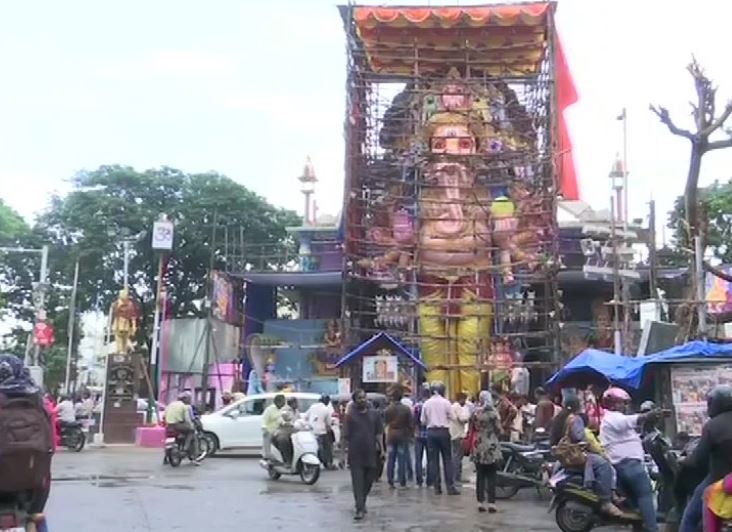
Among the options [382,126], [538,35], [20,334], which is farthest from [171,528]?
[20,334]

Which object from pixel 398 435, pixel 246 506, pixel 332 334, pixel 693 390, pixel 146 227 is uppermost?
pixel 146 227

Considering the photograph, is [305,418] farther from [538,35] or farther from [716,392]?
[538,35]

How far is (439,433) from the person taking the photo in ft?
45.2

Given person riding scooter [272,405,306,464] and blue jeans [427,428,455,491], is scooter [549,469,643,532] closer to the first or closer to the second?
blue jeans [427,428,455,491]

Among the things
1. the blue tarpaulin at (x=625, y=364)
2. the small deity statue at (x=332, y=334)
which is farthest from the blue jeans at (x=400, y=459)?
the small deity statue at (x=332, y=334)

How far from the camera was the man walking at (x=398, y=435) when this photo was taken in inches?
587

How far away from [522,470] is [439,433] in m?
1.29

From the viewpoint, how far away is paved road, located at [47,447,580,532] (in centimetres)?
1041

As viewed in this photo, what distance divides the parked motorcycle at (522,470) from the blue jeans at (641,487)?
11.1 feet

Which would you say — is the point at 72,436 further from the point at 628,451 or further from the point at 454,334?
the point at 628,451

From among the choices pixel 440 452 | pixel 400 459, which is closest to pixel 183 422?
pixel 400 459

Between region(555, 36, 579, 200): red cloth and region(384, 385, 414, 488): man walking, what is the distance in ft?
63.6

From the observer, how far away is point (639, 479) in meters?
9.18

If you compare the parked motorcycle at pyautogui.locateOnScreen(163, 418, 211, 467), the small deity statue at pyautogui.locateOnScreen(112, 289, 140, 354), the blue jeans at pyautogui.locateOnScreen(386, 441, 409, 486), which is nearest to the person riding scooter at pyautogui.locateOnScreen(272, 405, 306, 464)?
the blue jeans at pyautogui.locateOnScreen(386, 441, 409, 486)
